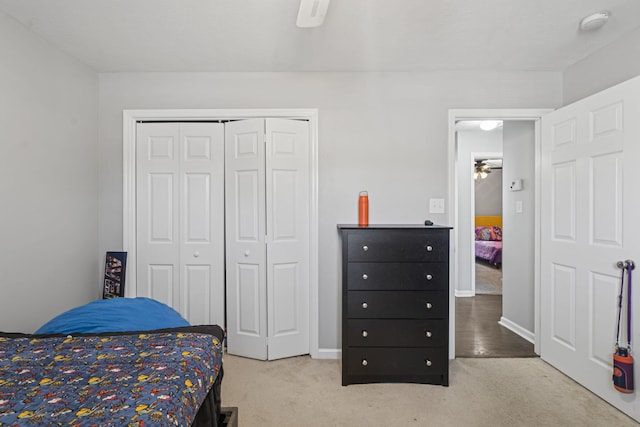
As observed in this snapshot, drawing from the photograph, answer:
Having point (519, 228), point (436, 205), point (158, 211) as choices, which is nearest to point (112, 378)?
point (158, 211)

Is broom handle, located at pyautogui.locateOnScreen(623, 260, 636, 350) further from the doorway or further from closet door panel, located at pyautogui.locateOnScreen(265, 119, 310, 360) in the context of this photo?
closet door panel, located at pyautogui.locateOnScreen(265, 119, 310, 360)

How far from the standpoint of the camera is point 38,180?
2.36 meters

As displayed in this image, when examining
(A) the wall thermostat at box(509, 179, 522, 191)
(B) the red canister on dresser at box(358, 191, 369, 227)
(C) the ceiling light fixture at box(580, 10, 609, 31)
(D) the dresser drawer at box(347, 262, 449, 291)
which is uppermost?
(C) the ceiling light fixture at box(580, 10, 609, 31)

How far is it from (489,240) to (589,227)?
612 centimetres

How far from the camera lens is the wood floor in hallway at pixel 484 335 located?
10.0 feet

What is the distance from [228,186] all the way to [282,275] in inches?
36.5

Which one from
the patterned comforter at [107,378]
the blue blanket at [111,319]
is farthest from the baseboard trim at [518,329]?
the blue blanket at [111,319]

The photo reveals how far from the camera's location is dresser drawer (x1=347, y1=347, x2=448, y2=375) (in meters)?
2.45

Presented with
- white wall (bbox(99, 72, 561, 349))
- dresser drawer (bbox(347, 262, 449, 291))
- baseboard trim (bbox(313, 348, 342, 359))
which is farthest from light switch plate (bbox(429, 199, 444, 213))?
baseboard trim (bbox(313, 348, 342, 359))

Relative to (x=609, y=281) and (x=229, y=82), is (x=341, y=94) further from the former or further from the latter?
(x=609, y=281)

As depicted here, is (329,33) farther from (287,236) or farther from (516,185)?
(516,185)

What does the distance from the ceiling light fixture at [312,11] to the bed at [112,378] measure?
5.36ft

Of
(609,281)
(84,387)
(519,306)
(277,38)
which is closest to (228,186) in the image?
(277,38)

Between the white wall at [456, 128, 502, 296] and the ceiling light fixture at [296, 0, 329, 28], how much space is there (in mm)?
4039
